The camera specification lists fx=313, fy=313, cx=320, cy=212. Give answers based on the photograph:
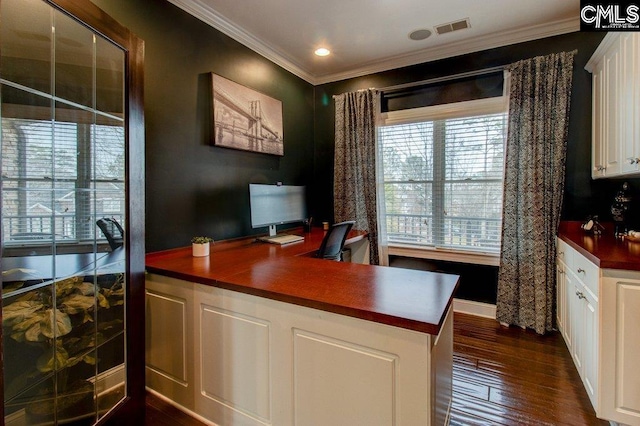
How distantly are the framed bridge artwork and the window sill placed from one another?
168 centimetres

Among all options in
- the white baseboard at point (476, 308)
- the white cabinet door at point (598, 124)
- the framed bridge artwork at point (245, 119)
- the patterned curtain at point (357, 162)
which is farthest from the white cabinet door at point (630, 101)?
the framed bridge artwork at point (245, 119)

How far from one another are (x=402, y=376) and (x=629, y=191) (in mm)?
2437

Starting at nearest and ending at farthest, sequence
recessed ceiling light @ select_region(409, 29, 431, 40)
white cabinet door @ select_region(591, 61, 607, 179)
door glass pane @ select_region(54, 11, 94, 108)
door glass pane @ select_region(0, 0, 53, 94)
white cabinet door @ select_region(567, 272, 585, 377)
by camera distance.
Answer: door glass pane @ select_region(0, 0, 53, 94)
door glass pane @ select_region(54, 11, 94, 108)
white cabinet door @ select_region(567, 272, 585, 377)
white cabinet door @ select_region(591, 61, 607, 179)
recessed ceiling light @ select_region(409, 29, 431, 40)

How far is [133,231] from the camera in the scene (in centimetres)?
153

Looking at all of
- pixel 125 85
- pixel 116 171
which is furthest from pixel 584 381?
pixel 125 85

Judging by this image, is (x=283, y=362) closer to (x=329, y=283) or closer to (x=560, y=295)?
(x=329, y=283)

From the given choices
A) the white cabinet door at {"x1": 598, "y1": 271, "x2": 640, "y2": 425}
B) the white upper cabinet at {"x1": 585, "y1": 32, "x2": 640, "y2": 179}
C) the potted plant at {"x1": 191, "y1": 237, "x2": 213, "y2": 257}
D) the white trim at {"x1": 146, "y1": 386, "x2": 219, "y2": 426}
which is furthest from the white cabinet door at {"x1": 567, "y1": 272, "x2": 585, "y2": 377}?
the potted plant at {"x1": 191, "y1": 237, "x2": 213, "y2": 257}

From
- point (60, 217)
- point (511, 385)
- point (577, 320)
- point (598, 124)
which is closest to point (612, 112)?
point (598, 124)

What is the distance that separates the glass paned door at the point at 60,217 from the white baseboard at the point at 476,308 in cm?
295

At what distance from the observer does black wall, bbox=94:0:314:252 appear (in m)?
2.08

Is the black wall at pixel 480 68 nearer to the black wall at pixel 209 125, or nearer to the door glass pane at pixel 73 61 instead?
the black wall at pixel 209 125

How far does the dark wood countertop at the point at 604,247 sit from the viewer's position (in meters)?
1.52

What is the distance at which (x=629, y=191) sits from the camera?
2.31m

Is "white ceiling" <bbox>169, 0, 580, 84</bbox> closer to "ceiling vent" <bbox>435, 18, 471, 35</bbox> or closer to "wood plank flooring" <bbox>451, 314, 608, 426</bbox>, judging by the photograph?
"ceiling vent" <bbox>435, 18, 471, 35</bbox>
